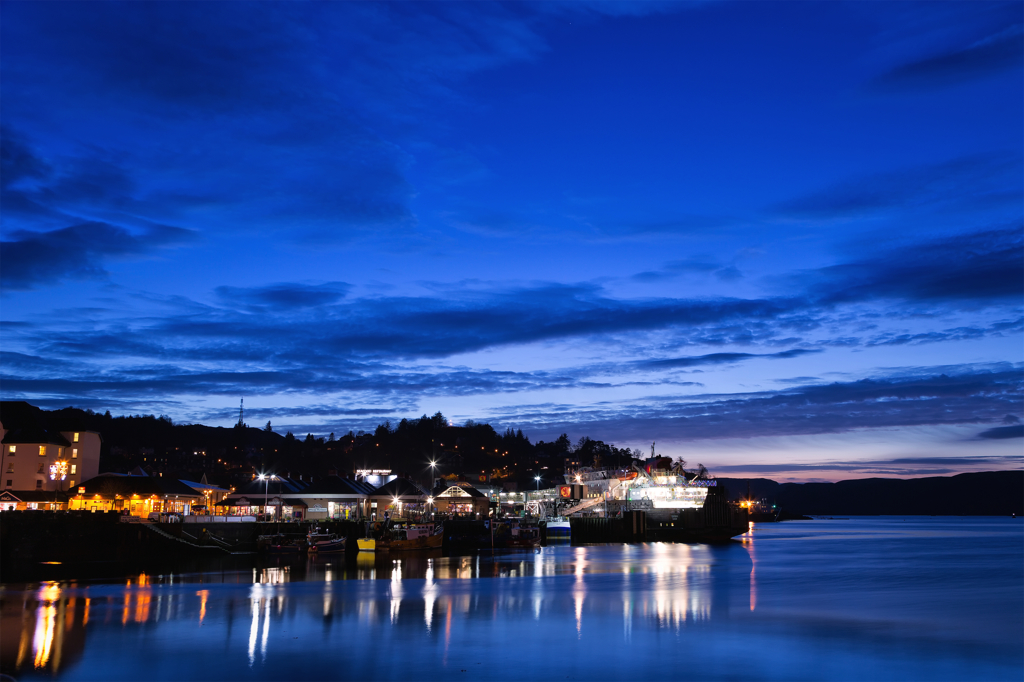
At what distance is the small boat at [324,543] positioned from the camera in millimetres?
73812

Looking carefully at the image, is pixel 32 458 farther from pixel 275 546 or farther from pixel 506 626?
pixel 506 626

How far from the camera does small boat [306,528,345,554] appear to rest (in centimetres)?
7381

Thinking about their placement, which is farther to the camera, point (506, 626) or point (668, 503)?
point (668, 503)

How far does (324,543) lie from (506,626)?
45156 mm

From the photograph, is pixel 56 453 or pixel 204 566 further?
pixel 56 453

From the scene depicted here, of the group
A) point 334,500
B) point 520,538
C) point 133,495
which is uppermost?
point 133,495

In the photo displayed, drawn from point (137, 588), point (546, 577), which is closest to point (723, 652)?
point (546, 577)

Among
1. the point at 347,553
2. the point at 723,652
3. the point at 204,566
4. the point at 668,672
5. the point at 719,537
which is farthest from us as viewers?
the point at 719,537

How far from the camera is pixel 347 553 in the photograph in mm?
73938

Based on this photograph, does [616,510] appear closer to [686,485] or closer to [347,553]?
[686,485]

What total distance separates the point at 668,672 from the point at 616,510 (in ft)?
291

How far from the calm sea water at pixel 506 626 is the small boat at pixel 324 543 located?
1747 centimetres

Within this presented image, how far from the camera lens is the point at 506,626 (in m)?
33.2

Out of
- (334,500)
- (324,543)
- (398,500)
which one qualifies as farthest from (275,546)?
(398,500)
